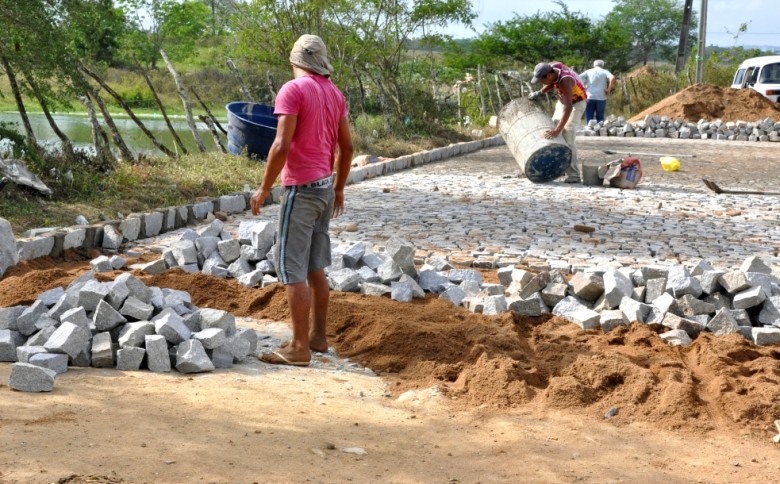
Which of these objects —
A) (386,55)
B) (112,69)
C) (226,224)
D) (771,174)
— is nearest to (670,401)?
(226,224)

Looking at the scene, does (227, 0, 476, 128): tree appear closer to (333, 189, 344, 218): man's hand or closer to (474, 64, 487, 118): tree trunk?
(474, 64, 487, 118): tree trunk

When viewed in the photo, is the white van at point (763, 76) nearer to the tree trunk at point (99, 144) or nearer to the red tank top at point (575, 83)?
the red tank top at point (575, 83)

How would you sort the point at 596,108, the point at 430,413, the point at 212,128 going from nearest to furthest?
the point at 430,413 → the point at 212,128 → the point at 596,108

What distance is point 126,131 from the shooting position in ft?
85.7

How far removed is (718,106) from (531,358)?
24.4m

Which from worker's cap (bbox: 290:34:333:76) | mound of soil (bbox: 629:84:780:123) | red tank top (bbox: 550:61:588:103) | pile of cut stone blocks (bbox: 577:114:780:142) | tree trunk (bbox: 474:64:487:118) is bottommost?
pile of cut stone blocks (bbox: 577:114:780:142)

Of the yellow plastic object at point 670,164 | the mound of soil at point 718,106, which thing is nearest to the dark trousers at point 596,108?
the mound of soil at point 718,106

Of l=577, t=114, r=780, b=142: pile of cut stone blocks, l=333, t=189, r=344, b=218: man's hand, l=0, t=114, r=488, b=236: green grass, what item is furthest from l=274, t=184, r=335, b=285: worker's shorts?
l=577, t=114, r=780, b=142: pile of cut stone blocks

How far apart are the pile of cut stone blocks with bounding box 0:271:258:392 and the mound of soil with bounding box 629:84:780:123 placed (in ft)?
76.4

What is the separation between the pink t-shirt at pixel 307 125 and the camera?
5457 millimetres

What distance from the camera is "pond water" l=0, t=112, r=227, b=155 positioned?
22.0 m

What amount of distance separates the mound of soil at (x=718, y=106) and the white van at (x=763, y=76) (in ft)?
3.95

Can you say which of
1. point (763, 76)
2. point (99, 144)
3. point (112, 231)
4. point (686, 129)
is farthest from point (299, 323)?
point (763, 76)

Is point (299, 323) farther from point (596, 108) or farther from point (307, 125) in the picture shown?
point (596, 108)
